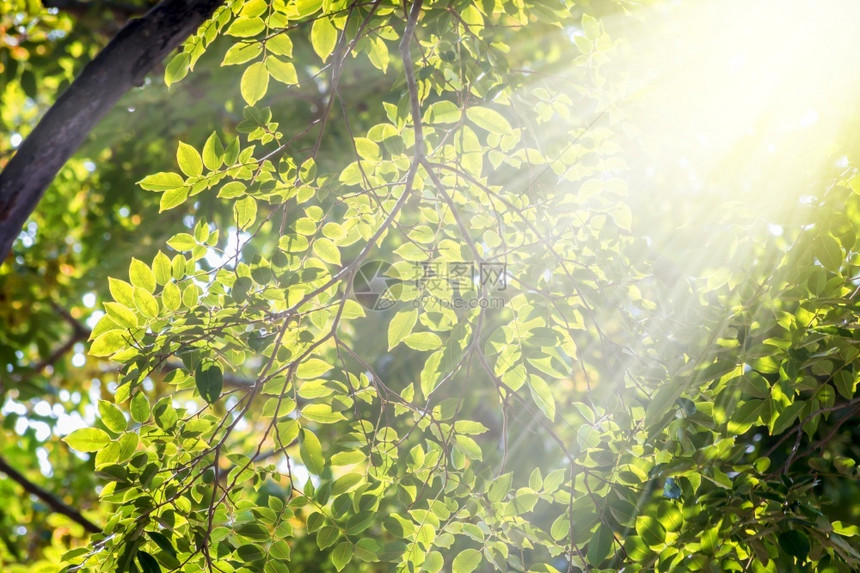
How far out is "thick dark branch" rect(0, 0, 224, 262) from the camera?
1.79 m

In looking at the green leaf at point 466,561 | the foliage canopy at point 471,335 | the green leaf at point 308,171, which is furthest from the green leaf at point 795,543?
the green leaf at point 308,171

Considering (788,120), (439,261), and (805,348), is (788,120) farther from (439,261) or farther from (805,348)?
(439,261)

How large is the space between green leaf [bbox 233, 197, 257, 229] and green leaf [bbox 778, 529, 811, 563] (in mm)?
1405

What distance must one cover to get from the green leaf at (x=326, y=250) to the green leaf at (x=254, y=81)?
0.39 metres

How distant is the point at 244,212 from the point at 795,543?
144 cm

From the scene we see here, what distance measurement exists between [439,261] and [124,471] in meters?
0.92

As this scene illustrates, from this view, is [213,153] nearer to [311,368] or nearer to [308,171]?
[308,171]

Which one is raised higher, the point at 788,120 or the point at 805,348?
the point at 788,120

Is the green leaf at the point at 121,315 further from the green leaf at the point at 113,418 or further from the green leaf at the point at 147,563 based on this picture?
the green leaf at the point at 147,563

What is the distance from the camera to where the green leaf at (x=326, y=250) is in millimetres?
1766

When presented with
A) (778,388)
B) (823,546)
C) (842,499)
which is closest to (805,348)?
(778,388)

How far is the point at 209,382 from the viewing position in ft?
4.85

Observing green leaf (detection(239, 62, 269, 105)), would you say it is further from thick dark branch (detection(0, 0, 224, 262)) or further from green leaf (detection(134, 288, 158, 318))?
green leaf (detection(134, 288, 158, 318))

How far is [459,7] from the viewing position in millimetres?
1803
